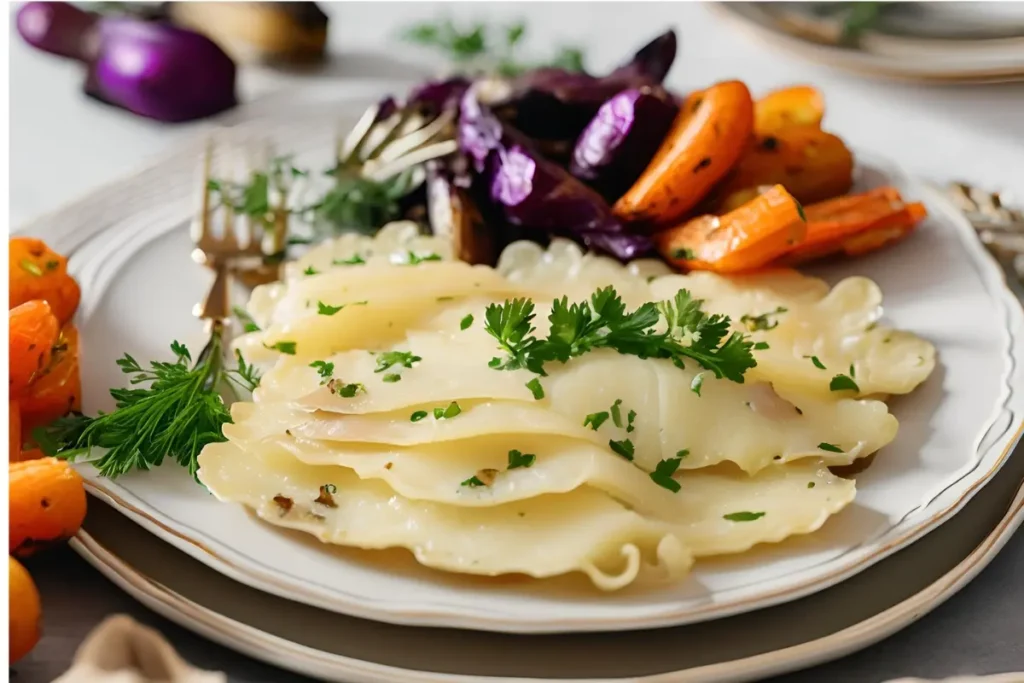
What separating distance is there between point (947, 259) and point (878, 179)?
56cm

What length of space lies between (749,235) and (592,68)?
2659 millimetres

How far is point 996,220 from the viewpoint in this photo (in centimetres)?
337

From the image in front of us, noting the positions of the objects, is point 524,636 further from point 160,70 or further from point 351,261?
point 160,70

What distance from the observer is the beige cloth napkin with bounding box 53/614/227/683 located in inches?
68.0

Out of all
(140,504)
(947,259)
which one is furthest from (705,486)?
(947,259)

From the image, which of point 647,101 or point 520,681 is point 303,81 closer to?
point 647,101

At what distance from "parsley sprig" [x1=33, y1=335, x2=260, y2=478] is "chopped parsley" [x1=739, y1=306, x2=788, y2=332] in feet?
4.45

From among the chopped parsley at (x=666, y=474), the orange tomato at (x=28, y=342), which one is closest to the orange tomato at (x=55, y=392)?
the orange tomato at (x=28, y=342)

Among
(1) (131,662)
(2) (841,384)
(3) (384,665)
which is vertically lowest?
(1) (131,662)

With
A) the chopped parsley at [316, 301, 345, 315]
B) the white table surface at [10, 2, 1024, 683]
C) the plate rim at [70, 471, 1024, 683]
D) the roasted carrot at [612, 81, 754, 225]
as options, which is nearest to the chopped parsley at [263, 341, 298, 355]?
the chopped parsley at [316, 301, 345, 315]

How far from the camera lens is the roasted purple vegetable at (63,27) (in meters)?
4.60

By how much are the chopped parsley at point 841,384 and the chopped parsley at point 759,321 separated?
0.25 metres

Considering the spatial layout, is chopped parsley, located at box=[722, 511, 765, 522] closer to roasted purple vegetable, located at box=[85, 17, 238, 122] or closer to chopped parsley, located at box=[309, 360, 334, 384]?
chopped parsley, located at box=[309, 360, 334, 384]

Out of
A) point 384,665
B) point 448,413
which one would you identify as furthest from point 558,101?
point 384,665
